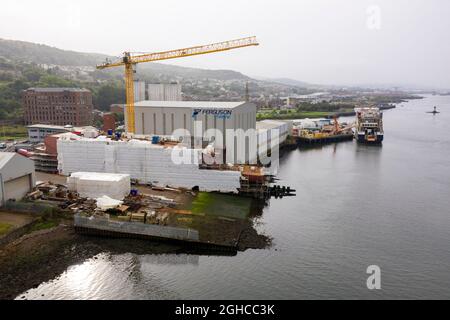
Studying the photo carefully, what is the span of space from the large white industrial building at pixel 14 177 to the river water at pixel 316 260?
22.2 ft

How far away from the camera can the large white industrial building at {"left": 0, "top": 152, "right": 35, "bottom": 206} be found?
18.0 meters

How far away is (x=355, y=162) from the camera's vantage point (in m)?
35.7

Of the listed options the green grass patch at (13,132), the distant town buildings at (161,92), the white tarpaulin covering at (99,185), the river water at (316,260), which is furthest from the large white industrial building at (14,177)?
the distant town buildings at (161,92)

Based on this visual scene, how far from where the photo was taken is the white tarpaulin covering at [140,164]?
22.6 metres

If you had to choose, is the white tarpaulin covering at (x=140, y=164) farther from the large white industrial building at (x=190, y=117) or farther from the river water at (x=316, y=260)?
the large white industrial building at (x=190, y=117)

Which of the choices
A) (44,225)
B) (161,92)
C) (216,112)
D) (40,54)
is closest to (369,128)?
(161,92)

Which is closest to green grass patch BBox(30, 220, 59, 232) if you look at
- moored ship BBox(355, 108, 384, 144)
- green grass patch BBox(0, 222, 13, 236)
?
green grass patch BBox(0, 222, 13, 236)

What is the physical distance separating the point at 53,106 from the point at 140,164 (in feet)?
96.8

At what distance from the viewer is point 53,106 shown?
4734 cm
